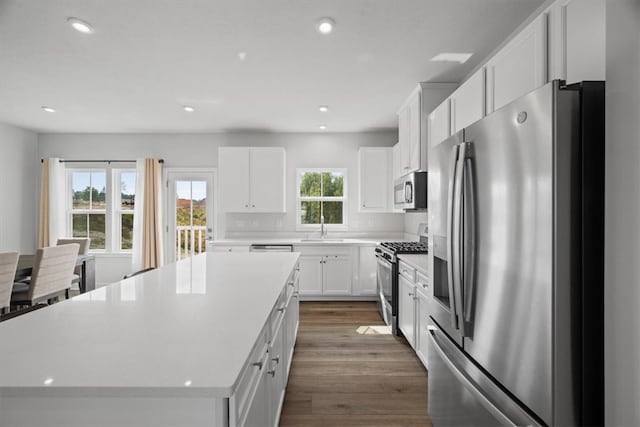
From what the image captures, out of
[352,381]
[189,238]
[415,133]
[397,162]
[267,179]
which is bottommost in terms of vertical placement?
[352,381]

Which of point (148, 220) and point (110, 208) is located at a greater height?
point (110, 208)

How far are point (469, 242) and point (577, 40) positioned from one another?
90 centimetres

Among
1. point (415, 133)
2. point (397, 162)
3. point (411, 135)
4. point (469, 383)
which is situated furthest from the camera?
point (397, 162)

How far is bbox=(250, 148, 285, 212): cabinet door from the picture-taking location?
191 inches

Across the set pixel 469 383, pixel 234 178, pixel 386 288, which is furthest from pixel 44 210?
pixel 469 383

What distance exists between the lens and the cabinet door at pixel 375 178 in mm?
4785

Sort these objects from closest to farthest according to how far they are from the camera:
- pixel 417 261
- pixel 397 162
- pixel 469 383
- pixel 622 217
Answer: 1. pixel 622 217
2. pixel 469 383
3. pixel 417 261
4. pixel 397 162

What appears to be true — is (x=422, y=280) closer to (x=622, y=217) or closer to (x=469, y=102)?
(x=469, y=102)

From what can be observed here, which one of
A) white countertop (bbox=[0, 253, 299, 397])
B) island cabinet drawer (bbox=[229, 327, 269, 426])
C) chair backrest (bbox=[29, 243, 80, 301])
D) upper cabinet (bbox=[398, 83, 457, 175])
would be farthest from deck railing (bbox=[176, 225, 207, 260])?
island cabinet drawer (bbox=[229, 327, 269, 426])

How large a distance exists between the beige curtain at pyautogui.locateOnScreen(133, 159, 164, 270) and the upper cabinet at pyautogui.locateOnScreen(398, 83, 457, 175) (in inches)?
152

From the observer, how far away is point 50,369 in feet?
2.68

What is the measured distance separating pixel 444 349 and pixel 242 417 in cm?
103

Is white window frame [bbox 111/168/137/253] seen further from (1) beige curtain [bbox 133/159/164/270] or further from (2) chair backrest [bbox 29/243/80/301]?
(2) chair backrest [bbox 29/243/80/301]

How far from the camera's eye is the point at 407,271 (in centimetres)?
293
